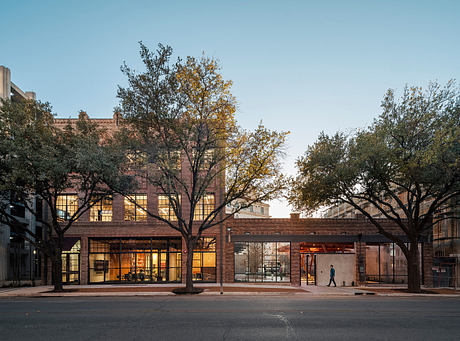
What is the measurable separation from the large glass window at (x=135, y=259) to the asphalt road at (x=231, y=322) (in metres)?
14.6

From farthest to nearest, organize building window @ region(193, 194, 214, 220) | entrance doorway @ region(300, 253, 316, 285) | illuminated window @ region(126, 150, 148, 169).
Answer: building window @ region(193, 194, 214, 220)
entrance doorway @ region(300, 253, 316, 285)
illuminated window @ region(126, 150, 148, 169)

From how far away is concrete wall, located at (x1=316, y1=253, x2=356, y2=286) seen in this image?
30422 millimetres

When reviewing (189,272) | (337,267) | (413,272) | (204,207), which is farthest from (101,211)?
(413,272)

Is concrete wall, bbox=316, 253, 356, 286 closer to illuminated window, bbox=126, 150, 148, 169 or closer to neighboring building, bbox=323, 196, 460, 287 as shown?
neighboring building, bbox=323, 196, 460, 287

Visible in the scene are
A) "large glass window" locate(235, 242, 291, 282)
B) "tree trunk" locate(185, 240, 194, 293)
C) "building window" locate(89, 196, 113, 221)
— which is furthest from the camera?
"building window" locate(89, 196, 113, 221)

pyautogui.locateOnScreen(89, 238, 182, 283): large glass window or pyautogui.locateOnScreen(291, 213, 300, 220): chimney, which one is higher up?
pyautogui.locateOnScreen(291, 213, 300, 220): chimney

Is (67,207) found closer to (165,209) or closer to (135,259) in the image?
(135,259)

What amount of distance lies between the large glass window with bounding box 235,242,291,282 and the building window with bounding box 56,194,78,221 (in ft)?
45.5

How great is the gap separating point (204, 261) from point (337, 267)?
10.3 meters

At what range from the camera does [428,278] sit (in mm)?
30734

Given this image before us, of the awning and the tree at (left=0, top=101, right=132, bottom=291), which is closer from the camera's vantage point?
the tree at (left=0, top=101, right=132, bottom=291)

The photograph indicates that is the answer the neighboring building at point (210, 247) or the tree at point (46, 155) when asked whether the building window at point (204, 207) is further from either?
the tree at point (46, 155)

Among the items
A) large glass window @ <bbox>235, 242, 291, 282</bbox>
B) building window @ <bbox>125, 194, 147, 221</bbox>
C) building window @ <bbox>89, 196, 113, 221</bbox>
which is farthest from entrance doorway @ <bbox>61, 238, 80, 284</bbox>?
large glass window @ <bbox>235, 242, 291, 282</bbox>

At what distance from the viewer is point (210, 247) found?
32.2 meters
